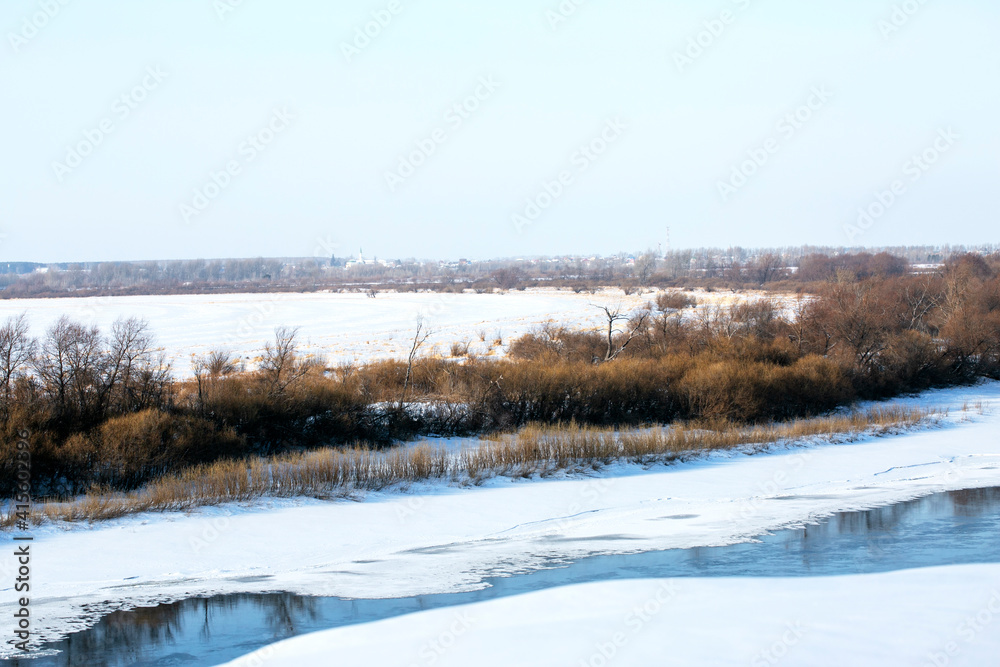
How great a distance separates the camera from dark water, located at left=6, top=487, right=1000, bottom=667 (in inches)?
351

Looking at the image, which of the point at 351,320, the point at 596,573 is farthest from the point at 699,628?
the point at 351,320

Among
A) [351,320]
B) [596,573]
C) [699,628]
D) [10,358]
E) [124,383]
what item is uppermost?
[10,358]

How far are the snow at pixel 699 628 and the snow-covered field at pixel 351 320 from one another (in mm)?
24501

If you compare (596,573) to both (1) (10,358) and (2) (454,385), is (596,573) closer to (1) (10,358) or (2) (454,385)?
(2) (454,385)

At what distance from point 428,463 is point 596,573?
6261 millimetres

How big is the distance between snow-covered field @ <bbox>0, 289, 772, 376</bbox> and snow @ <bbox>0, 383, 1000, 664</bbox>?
18716 mm

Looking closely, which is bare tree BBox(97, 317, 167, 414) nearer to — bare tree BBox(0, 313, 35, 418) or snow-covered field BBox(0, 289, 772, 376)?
bare tree BBox(0, 313, 35, 418)

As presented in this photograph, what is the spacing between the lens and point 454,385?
906 inches

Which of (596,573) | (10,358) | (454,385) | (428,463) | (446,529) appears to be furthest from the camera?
(454,385)

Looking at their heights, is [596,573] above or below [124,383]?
below

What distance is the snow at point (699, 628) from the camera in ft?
27.4

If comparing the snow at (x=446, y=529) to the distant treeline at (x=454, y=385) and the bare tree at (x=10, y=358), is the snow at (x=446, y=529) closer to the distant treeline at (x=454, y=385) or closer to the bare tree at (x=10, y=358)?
the distant treeline at (x=454, y=385)

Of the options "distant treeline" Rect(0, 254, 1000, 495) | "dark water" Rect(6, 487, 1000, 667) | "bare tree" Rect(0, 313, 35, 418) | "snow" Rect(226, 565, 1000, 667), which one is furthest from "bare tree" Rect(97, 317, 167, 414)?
"snow" Rect(226, 565, 1000, 667)

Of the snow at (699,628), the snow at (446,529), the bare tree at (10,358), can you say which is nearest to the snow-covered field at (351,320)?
the bare tree at (10,358)
